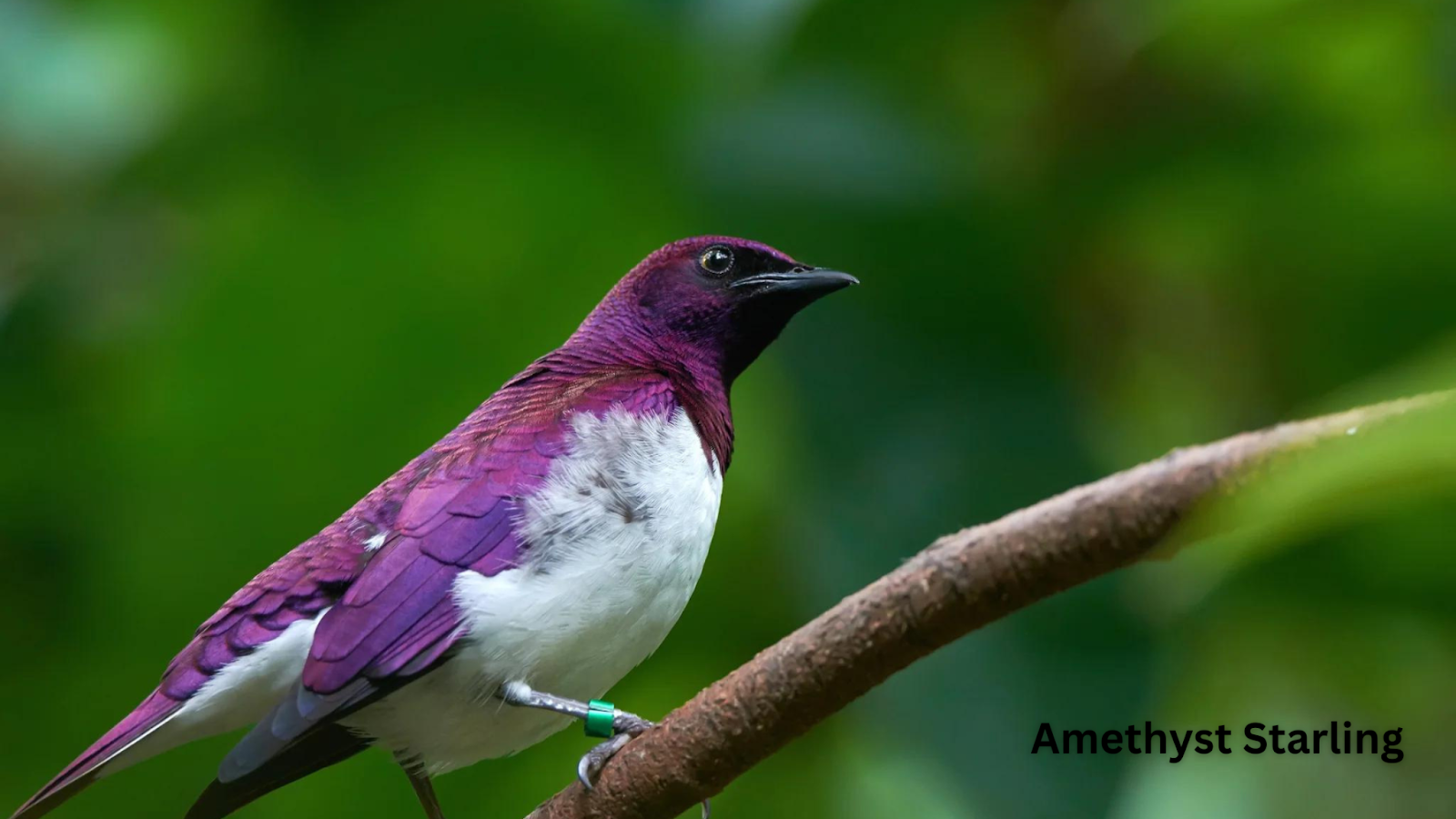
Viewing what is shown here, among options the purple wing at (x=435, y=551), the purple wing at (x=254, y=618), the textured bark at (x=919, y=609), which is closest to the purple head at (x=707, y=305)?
the purple wing at (x=435, y=551)

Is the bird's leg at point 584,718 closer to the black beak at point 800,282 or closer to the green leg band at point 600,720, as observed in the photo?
the green leg band at point 600,720

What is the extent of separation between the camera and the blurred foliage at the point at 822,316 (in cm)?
292

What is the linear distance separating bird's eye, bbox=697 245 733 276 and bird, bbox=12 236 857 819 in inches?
17.4

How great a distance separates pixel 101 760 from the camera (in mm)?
2104

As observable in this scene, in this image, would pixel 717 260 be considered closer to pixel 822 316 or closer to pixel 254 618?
pixel 822 316

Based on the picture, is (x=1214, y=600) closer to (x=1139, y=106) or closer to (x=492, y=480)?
(x=1139, y=106)

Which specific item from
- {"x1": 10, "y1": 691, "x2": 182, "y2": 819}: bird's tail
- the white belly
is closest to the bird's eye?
the white belly

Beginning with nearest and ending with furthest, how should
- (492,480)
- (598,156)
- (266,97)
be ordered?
(492,480) → (598,156) → (266,97)

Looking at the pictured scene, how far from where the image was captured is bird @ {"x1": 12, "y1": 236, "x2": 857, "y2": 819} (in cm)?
211

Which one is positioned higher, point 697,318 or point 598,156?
point 598,156

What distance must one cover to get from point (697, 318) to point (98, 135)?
2.38 meters

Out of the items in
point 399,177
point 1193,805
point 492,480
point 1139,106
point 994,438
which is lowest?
point 492,480

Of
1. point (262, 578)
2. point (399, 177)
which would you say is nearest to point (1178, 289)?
point (399, 177)

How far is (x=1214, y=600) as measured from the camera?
3.12 m
